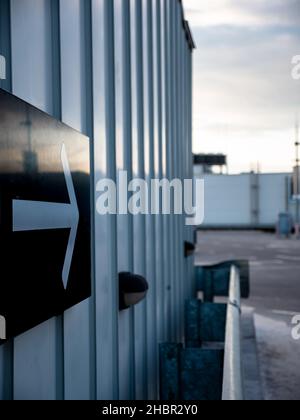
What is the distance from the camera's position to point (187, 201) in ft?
21.6

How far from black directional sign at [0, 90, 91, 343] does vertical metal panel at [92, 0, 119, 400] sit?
533 millimetres

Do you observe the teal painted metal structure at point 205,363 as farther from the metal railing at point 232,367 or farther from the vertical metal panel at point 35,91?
the vertical metal panel at point 35,91

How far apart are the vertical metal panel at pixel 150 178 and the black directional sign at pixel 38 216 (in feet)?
6.10

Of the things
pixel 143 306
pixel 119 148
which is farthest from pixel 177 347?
pixel 119 148

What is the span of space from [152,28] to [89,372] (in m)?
3.16

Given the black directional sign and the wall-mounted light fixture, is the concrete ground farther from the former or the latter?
the black directional sign

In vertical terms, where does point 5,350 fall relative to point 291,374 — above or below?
above

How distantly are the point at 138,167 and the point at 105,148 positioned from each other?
81 cm

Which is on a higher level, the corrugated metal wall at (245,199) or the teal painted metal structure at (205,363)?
the corrugated metal wall at (245,199)

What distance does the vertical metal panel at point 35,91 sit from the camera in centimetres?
159

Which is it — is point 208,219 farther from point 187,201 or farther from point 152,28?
point 152,28

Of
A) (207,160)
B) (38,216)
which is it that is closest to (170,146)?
(38,216)

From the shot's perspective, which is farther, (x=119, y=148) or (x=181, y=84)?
(x=181, y=84)

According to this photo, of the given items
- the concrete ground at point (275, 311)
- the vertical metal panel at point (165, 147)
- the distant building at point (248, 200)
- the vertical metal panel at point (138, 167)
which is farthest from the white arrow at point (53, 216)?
the distant building at point (248, 200)
